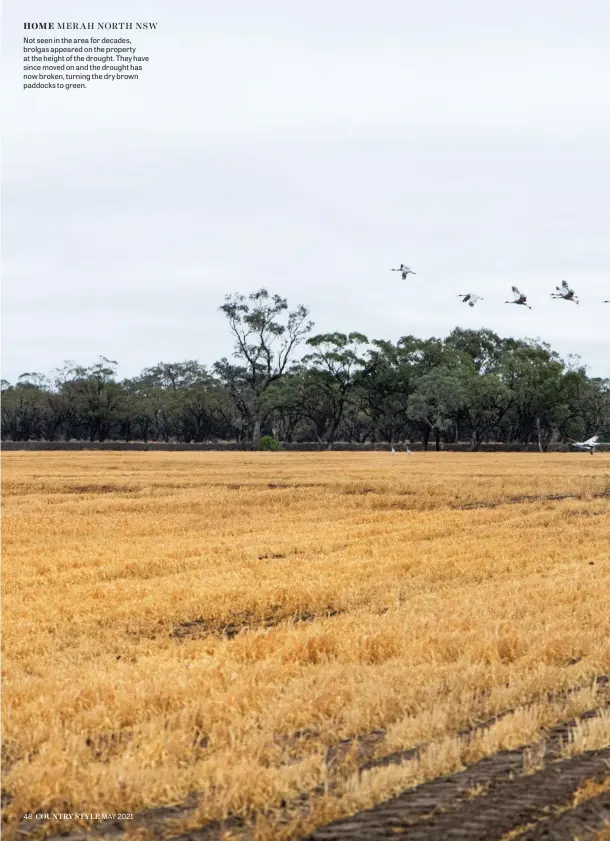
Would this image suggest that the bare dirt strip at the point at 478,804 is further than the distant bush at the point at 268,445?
No

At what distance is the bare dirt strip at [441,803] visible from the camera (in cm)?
625

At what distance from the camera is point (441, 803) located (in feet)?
21.7

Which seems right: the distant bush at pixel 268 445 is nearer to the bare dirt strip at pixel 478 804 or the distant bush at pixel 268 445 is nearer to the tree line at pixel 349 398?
the tree line at pixel 349 398

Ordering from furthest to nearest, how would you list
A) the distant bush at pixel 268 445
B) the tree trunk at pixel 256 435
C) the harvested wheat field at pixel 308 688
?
1. the tree trunk at pixel 256 435
2. the distant bush at pixel 268 445
3. the harvested wheat field at pixel 308 688

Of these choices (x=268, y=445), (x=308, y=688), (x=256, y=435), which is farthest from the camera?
(x=256, y=435)

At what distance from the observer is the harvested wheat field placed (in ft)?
21.5

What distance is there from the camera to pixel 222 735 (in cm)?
790

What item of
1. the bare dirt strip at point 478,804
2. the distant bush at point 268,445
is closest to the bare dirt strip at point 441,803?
the bare dirt strip at point 478,804

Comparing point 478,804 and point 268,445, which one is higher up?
Result: point 268,445

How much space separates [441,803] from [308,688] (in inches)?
107

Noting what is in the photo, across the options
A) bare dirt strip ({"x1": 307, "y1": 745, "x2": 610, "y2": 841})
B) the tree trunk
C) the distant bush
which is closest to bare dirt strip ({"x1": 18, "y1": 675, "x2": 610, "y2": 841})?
bare dirt strip ({"x1": 307, "y1": 745, "x2": 610, "y2": 841})

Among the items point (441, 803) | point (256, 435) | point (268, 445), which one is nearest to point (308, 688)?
point (441, 803)

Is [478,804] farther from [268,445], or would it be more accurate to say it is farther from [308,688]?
[268,445]

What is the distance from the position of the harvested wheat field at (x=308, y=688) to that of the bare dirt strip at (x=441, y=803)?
0.06 ft
